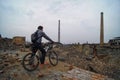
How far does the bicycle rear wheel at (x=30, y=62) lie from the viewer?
7.77 meters

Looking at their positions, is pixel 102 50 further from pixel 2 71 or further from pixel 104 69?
pixel 2 71

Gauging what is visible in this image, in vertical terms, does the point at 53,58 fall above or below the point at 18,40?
below

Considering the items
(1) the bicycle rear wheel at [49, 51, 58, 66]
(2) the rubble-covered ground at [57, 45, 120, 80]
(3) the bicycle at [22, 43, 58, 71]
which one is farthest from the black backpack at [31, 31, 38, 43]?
(2) the rubble-covered ground at [57, 45, 120, 80]

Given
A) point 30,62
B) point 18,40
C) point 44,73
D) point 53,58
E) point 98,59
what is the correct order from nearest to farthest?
1. point 30,62
2. point 44,73
3. point 53,58
4. point 98,59
5. point 18,40

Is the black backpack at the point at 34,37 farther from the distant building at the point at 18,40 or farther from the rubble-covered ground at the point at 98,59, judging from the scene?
the distant building at the point at 18,40

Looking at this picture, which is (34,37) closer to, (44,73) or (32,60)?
(32,60)

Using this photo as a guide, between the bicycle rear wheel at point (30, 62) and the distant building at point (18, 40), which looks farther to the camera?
the distant building at point (18, 40)

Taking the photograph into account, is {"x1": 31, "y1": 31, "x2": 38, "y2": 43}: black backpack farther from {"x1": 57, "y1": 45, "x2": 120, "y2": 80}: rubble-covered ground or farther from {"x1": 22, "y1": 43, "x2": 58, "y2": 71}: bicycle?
{"x1": 57, "y1": 45, "x2": 120, "y2": 80}: rubble-covered ground

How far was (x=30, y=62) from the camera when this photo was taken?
7.78 m

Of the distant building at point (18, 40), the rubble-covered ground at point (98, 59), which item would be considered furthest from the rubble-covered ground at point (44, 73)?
the distant building at point (18, 40)

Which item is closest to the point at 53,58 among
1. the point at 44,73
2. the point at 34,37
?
the point at 44,73

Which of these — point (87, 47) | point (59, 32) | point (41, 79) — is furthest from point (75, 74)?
point (59, 32)

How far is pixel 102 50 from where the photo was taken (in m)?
18.6

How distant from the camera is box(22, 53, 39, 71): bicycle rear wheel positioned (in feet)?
25.5
